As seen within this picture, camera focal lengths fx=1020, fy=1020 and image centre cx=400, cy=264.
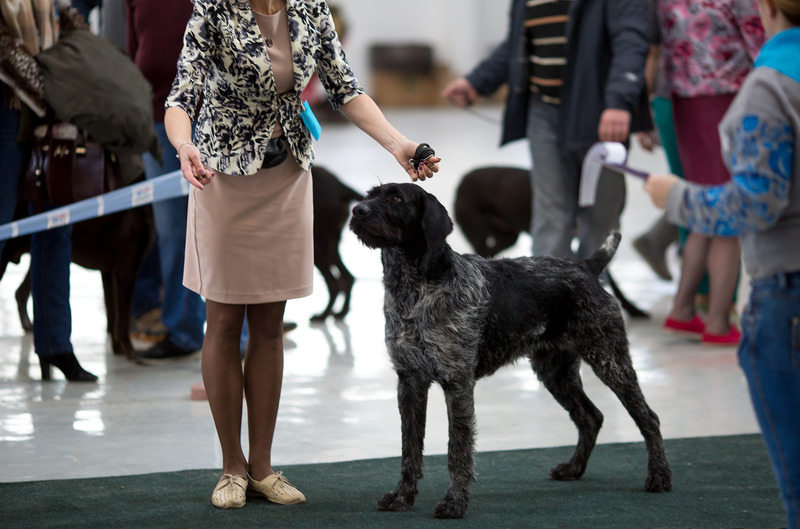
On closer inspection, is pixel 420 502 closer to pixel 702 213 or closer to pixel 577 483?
pixel 577 483

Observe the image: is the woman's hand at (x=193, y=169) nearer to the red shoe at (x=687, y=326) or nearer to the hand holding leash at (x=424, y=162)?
the hand holding leash at (x=424, y=162)

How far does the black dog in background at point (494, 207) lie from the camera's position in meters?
6.05

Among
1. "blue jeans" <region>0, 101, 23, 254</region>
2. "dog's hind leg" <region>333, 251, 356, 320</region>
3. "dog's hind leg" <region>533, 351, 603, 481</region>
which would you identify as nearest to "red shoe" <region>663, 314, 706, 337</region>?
"dog's hind leg" <region>333, 251, 356, 320</region>

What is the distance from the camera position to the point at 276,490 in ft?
9.40

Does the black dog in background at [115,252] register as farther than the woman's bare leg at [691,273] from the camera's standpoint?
No

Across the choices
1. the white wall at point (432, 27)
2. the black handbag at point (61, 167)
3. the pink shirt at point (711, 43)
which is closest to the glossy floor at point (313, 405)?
the black handbag at point (61, 167)

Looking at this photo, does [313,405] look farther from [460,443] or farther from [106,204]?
[460,443]

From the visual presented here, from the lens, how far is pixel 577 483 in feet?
10.2

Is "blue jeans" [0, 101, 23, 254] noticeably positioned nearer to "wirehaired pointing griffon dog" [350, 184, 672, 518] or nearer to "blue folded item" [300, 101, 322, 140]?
"blue folded item" [300, 101, 322, 140]

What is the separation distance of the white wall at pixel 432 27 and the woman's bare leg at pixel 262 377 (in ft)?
76.2

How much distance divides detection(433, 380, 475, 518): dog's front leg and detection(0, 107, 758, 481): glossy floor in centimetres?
72

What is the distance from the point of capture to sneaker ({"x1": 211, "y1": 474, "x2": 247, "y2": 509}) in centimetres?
279

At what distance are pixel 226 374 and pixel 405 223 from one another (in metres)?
0.65

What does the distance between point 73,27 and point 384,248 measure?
2.21 m
